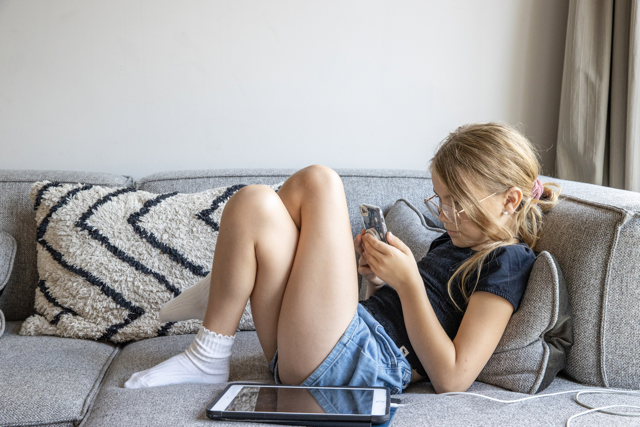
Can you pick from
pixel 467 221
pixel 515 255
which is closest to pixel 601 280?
pixel 515 255

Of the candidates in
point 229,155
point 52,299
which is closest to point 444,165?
point 229,155

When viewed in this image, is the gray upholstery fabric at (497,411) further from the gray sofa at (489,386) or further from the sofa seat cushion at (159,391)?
the sofa seat cushion at (159,391)

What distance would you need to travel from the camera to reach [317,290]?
2.86 ft

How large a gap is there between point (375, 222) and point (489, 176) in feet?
0.77

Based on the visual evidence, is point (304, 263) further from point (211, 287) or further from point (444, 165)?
point (444, 165)

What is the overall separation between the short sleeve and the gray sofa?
7 cm

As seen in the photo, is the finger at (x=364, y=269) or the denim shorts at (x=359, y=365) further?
the finger at (x=364, y=269)

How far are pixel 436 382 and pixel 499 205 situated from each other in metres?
0.36

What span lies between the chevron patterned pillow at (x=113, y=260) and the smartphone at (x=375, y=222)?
0.48 meters

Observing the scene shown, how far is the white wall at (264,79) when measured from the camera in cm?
159

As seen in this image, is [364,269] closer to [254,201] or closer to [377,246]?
[377,246]

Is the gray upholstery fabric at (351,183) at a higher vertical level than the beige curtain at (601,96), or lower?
lower

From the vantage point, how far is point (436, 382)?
2.87ft

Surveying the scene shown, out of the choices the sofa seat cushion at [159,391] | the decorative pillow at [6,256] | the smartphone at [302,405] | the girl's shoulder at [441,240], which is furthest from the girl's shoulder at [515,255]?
the decorative pillow at [6,256]
